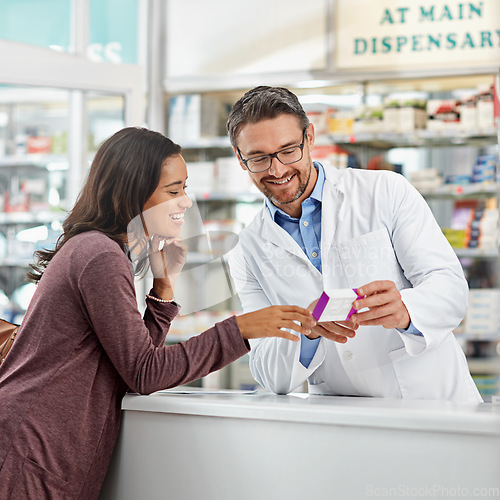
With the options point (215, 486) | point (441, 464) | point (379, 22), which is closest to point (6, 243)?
point (379, 22)

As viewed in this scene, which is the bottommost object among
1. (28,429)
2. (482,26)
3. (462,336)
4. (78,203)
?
(462,336)

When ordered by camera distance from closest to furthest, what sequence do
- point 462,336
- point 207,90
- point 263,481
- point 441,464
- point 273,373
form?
point 441,464 → point 263,481 → point 273,373 → point 462,336 → point 207,90

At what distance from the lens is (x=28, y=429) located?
1.25 m

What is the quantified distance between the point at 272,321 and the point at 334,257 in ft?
1.30

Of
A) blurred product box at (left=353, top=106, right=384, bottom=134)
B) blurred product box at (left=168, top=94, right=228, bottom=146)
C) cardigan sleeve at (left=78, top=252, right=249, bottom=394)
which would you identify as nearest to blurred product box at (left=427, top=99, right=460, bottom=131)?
blurred product box at (left=353, top=106, right=384, bottom=134)

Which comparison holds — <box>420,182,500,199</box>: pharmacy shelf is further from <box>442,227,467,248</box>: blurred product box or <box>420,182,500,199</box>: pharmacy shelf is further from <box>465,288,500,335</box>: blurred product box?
<box>465,288,500,335</box>: blurred product box

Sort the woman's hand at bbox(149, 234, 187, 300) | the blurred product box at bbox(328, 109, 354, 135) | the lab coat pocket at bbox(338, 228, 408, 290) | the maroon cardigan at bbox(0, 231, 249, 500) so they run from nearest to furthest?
the maroon cardigan at bbox(0, 231, 249, 500) → the woman's hand at bbox(149, 234, 187, 300) → the lab coat pocket at bbox(338, 228, 408, 290) → the blurred product box at bbox(328, 109, 354, 135)

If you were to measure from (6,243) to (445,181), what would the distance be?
9.43 feet

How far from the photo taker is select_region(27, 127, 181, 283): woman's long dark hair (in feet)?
4.57

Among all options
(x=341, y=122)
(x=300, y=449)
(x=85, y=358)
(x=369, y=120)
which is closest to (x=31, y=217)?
(x=341, y=122)

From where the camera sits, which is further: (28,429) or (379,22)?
(379,22)

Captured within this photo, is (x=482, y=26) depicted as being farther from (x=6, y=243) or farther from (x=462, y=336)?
(x=6, y=243)

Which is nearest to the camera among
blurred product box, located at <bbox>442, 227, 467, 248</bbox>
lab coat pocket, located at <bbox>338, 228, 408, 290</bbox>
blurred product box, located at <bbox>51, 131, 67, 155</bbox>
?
lab coat pocket, located at <bbox>338, 228, 408, 290</bbox>

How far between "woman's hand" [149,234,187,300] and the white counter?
0.91 feet
